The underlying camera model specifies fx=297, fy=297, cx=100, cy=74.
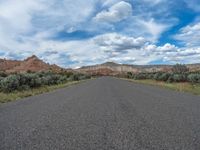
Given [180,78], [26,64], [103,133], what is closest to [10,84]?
[103,133]

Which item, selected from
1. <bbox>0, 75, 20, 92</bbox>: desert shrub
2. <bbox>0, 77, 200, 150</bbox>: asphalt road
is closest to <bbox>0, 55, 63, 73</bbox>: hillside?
<bbox>0, 75, 20, 92</bbox>: desert shrub

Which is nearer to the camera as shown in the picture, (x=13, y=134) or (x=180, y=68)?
(x=13, y=134)

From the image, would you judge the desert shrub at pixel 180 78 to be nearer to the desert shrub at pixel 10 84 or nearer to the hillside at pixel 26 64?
the desert shrub at pixel 10 84

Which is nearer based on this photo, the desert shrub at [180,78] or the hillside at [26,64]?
the desert shrub at [180,78]

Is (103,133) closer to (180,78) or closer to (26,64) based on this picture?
(180,78)

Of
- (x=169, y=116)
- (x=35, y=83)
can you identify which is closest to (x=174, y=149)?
(x=169, y=116)

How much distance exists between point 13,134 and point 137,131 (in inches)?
122

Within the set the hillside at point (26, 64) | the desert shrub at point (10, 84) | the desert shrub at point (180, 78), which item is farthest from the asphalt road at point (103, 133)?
the hillside at point (26, 64)

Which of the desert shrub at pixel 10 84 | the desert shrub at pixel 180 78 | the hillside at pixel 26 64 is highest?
the hillside at pixel 26 64

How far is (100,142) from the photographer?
6.26 meters

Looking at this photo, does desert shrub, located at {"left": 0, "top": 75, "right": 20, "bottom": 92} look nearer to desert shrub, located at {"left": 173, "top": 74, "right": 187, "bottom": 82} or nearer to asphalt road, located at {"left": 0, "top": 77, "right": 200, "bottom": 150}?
asphalt road, located at {"left": 0, "top": 77, "right": 200, "bottom": 150}

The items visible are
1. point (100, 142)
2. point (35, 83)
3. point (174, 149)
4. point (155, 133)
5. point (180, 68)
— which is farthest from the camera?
point (180, 68)

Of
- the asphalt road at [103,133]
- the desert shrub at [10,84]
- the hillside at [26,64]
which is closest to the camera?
the asphalt road at [103,133]

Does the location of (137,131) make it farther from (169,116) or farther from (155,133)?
(169,116)
